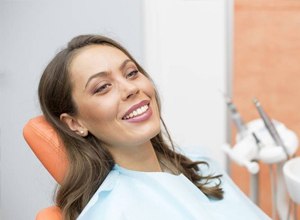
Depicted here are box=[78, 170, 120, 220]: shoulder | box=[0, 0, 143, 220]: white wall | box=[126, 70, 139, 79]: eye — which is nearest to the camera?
box=[78, 170, 120, 220]: shoulder

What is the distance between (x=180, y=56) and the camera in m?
1.77

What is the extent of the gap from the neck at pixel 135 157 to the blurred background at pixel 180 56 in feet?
1.89

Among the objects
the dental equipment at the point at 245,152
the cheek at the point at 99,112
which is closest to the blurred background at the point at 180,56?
the dental equipment at the point at 245,152

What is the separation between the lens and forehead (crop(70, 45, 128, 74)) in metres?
1.04

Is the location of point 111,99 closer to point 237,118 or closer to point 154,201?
point 154,201

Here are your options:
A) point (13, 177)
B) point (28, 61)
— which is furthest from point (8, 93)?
point (13, 177)

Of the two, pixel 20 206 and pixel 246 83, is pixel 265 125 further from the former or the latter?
pixel 20 206

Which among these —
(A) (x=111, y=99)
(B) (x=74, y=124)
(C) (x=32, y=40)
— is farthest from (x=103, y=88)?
(C) (x=32, y=40)

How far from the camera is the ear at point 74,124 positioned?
1.10 meters

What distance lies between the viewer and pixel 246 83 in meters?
1.76

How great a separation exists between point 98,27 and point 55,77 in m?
0.68

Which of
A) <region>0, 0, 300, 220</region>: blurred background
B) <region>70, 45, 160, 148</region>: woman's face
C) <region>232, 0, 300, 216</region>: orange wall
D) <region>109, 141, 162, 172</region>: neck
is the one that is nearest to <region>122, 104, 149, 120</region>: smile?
<region>70, 45, 160, 148</region>: woman's face

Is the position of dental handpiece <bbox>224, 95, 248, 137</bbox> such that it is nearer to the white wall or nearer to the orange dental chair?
the white wall

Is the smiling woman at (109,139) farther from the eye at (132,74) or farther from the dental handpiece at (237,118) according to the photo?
the dental handpiece at (237,118)
